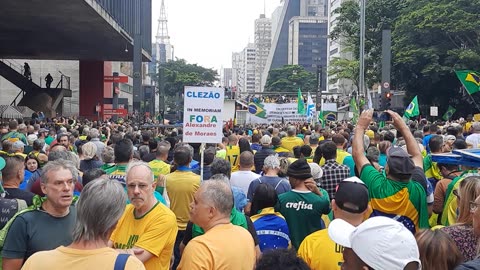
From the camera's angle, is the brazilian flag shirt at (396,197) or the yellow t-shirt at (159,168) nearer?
the brazilian flag shirt at (396,197)

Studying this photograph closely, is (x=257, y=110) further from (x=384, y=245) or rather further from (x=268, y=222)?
(x=384, y=245)

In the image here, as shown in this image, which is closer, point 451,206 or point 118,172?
point 451,206

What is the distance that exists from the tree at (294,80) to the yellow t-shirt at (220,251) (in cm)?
11301

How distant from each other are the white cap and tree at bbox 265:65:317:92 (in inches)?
4498

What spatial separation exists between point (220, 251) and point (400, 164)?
201 centimetres

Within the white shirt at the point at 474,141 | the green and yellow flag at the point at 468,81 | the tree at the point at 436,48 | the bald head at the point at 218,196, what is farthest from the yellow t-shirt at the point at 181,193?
the tree at the point at 436,48

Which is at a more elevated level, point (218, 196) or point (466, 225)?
point (218, 196)

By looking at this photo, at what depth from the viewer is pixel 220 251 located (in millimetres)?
3988

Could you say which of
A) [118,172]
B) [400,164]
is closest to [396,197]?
[400,164]

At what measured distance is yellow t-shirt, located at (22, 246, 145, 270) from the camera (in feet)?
10.5

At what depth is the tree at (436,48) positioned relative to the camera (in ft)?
138

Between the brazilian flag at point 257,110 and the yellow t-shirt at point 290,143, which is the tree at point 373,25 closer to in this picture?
the brazilian flag at point 257,110

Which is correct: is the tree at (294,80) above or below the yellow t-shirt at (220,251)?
above

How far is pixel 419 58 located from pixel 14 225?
144 feet
